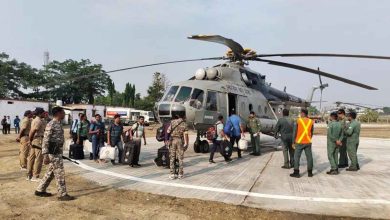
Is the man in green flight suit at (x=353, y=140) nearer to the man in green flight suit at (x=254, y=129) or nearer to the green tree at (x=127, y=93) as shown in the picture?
the man in green flight suit at (x=254, y=129)

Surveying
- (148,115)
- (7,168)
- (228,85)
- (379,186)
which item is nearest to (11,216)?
(7,168)

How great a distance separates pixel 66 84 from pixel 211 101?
61.8 meters

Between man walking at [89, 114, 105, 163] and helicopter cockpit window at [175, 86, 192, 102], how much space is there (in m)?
2.73

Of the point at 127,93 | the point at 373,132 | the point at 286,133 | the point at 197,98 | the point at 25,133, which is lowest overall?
the point at 373,132

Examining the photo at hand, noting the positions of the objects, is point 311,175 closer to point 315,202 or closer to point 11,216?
point 315,202

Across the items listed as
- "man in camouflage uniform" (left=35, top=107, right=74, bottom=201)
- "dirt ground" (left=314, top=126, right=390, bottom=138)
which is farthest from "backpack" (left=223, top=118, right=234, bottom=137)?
"dirt ground" (left=314, top=126, right=390, bottom=138)

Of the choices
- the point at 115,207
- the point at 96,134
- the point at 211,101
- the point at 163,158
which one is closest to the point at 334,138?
the point at 163,158

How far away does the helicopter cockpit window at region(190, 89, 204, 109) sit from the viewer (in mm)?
13016

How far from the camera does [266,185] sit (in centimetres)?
825

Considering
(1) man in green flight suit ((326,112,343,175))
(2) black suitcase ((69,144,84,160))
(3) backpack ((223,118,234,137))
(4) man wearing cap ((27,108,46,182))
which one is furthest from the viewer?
(2) black suitcase ((69,144,84,160))

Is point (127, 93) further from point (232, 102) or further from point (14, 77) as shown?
point (232, 102)

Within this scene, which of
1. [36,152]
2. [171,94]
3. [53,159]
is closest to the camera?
[53,159]

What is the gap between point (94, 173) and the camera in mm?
9555

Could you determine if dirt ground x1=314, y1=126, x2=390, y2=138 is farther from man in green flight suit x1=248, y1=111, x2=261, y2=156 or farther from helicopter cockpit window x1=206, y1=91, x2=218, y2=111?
helicopter cockpit window x1=206, y1=91, x2=218, y2=111
